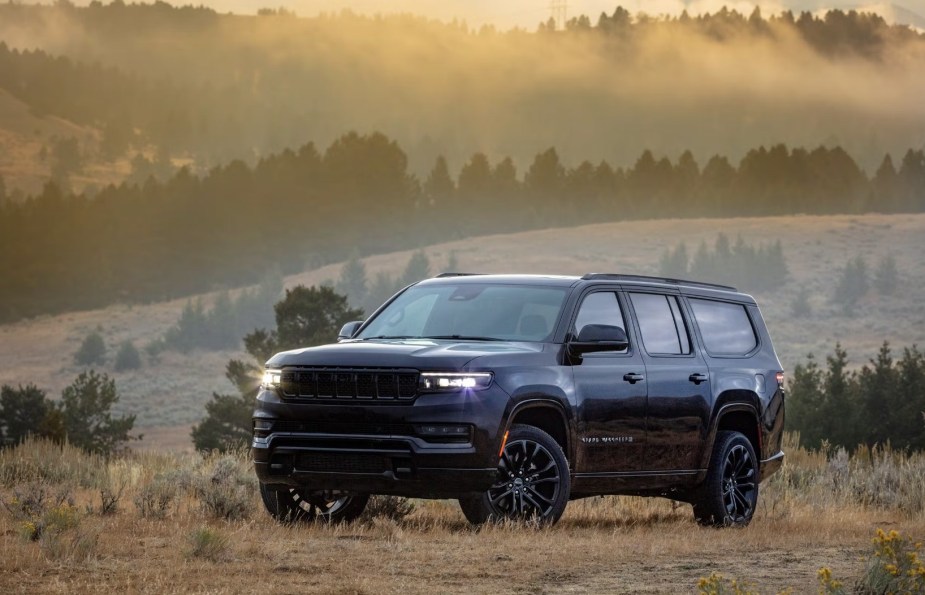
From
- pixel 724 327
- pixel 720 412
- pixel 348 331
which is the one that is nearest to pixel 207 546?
pixel 348 331

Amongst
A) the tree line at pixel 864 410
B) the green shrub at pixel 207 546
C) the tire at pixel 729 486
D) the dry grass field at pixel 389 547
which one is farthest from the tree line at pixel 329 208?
the green shrub at pixel 207 546

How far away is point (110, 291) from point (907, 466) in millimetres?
130905

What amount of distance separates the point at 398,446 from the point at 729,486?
3.74 meters

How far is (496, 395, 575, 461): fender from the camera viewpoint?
1054 centimetres

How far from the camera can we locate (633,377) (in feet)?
38.4

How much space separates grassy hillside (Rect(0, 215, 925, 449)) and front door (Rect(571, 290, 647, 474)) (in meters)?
88.2

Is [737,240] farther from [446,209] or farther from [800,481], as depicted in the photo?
[800,481]

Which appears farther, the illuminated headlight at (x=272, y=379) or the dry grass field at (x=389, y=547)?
the illuminated headlight at (x=272, y=379)

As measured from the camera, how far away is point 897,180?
15950 centimetres

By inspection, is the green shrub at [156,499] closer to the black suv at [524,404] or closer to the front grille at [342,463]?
the black suv at [524,404]

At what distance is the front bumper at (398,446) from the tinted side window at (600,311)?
1358mm

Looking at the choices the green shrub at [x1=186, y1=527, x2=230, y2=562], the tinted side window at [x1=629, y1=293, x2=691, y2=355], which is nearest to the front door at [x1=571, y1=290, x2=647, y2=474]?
the tinted side window at [x1=629, y1=293, x2=691, y2=355]

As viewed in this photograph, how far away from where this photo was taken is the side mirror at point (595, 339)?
11.0 meters

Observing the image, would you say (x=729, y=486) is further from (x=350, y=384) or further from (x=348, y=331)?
(x=350, y=384)
